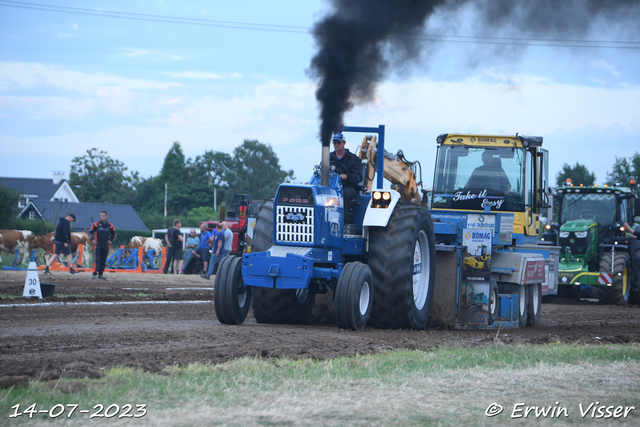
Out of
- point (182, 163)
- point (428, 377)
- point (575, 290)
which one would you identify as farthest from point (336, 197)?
point (182, 163)

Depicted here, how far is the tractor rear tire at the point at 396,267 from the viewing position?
9.60m

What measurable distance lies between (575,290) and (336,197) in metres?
12.5

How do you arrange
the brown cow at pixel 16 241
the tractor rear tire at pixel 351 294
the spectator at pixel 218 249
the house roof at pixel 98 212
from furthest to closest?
the house roof at pixel 98 212 < the brown cow at pixel 16 241 < the spectator at pixel 218 249 < the tractor rear tire at pixel 351 294

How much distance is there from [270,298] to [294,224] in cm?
117

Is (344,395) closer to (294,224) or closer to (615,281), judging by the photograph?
(294,224)

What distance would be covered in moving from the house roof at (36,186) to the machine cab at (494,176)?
86262 mm

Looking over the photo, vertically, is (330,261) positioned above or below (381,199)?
below

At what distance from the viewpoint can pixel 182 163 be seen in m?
110

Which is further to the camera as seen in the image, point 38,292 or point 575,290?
point 575,290

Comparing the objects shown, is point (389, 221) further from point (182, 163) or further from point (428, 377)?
point (182, 163)

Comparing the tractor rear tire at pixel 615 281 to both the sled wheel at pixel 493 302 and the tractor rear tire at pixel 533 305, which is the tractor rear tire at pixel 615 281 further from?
the sled wheel at pixel 493 302

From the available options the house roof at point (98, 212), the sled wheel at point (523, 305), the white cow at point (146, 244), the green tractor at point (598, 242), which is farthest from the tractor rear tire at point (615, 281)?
the house roof at point (98, 212)

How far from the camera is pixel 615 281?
59.9ft

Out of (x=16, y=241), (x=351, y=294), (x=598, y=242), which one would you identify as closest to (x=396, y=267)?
(x=351, y=294)
